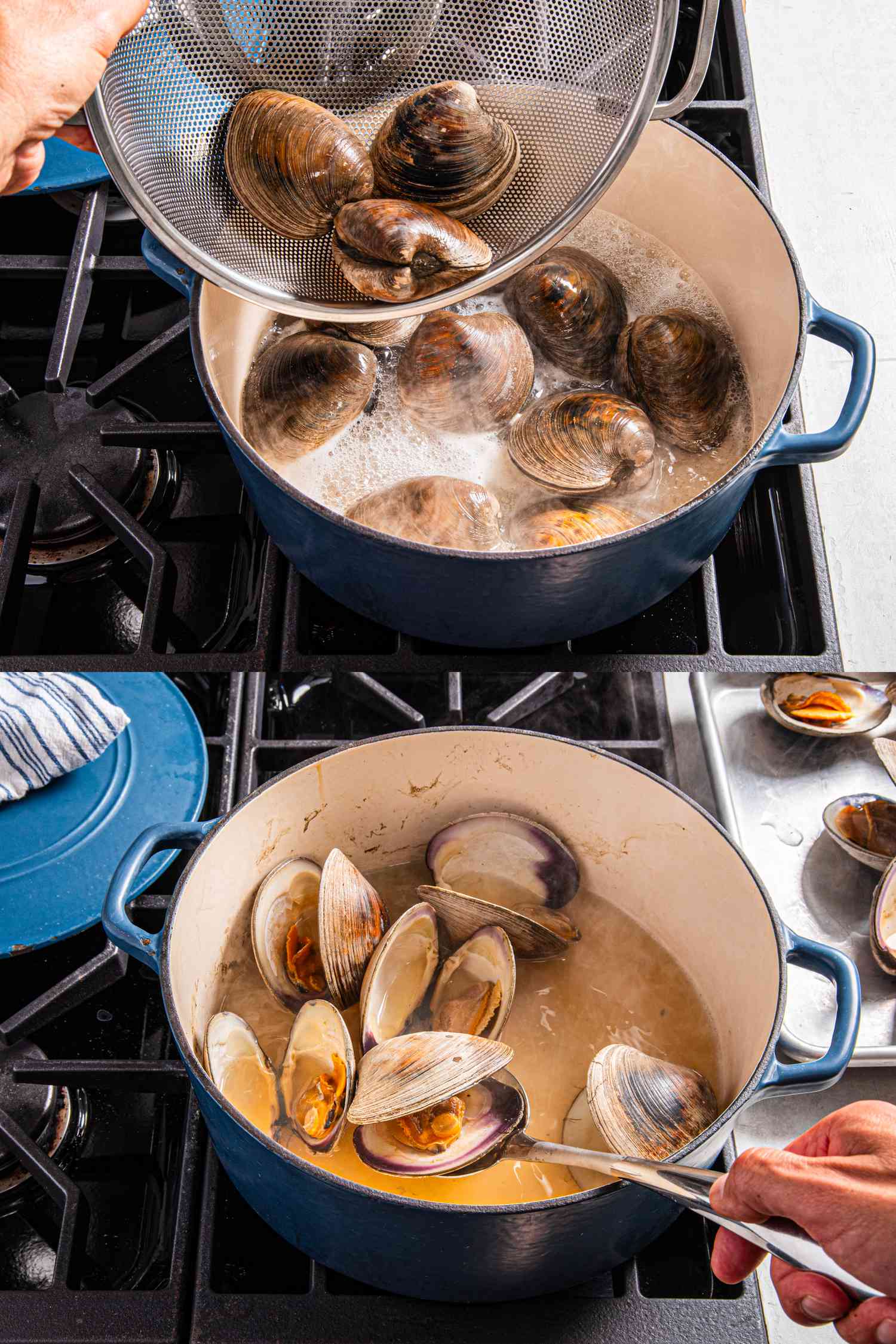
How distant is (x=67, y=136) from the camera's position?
629 mm

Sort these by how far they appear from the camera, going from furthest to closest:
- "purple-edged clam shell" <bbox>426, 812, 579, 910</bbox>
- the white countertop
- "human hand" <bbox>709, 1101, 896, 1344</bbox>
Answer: the white countertop
"purple-edged clam shell" <bbox>426, 812, 579, 910</bbox>
"human hand" <bbox>709, 1101, 896, 1344</bbox>

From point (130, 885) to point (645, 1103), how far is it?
12.1 inches

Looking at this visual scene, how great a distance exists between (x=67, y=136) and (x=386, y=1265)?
0.65 meters

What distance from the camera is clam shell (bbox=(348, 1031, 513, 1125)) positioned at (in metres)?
0.53

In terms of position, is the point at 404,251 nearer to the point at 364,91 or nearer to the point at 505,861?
the point at 364,91

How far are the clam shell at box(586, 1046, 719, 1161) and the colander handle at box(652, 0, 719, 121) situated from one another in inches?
23.3

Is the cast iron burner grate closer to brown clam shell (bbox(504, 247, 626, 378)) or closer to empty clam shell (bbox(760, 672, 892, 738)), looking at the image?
empty clam shell (bbox(760, 672, 892, 738))

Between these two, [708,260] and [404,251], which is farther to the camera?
[708,260]

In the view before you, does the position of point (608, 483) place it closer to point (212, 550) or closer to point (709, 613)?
point (709, 613)

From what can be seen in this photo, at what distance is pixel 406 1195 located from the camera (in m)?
0.55

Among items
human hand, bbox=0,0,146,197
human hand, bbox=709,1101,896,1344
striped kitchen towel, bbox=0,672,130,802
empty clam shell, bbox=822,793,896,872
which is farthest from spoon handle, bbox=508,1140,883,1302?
human hand, bbox=0,0,146,197

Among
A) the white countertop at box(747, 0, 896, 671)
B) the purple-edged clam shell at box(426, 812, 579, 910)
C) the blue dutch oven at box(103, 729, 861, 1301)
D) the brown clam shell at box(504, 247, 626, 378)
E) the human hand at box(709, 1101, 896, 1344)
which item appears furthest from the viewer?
the white countertop at box(747, 0, 896, 671)

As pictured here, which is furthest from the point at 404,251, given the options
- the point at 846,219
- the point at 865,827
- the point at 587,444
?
the point at 846,219

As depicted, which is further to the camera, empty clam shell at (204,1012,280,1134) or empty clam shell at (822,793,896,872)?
empty clam shell at (822,793,896,872)
